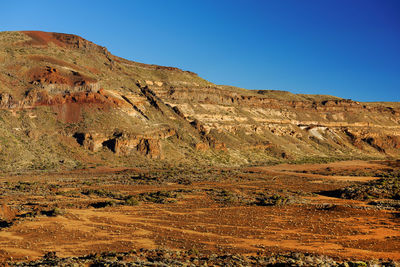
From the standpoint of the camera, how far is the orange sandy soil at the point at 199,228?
14266 mm

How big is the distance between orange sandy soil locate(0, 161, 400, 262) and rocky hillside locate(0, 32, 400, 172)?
2511cm

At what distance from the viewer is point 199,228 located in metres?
17.5

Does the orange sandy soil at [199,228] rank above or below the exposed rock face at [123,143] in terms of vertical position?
below

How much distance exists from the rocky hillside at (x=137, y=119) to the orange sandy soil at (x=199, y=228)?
82.4ft

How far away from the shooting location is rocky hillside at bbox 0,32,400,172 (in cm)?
5206

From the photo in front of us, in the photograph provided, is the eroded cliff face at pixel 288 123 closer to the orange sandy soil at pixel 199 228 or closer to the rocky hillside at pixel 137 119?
the rocky hillside at pixel 137 119

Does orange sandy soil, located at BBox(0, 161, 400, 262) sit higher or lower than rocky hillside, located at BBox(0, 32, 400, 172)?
lower

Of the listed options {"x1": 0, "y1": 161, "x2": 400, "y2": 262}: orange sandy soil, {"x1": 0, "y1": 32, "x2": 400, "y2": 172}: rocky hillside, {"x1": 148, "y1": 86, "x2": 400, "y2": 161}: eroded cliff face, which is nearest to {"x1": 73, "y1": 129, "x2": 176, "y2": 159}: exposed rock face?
{"x1": 0, "y1": 32, "x2": 400, "y2": 172}: rocky hillside

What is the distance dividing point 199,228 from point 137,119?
1900 inches

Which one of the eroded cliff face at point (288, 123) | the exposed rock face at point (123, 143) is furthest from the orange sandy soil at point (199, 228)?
the eroded cliff face at point (288, 123)

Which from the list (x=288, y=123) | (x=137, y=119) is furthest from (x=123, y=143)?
(x=288, y=123)

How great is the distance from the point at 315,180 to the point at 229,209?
72.8 feet

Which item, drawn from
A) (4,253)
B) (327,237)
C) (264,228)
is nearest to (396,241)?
(327,237)

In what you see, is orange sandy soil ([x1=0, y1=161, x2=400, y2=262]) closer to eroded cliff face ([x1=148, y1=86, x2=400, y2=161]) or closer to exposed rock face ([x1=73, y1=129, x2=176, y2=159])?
exposed rock face ([x1=73, y1=129, x2=176, y2=159])
